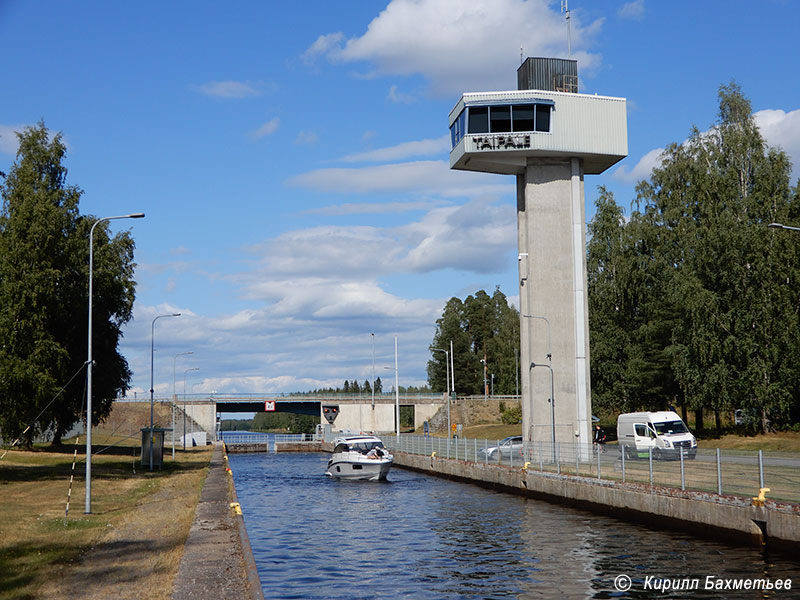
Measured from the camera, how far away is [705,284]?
6844 centimetres

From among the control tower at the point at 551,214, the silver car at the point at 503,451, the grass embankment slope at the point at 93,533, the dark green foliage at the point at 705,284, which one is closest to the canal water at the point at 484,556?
the grass embankment slope at the point at 93,533

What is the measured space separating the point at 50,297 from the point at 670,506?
43.2 meters

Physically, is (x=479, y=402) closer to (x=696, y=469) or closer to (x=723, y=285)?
(x=723, y=285)

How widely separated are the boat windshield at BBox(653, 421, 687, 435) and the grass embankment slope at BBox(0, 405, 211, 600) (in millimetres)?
26603

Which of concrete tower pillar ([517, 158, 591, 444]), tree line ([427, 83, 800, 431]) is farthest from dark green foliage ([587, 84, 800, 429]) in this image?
concrete tower pillar ([517, 158, 591, 444])

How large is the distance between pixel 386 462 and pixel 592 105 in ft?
88.9

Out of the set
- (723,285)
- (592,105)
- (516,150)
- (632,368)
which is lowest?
(632,368)

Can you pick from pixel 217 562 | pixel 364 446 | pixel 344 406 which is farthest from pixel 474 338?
pixel 217 562

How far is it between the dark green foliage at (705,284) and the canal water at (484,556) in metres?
31.2

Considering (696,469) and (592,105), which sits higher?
(592,105)

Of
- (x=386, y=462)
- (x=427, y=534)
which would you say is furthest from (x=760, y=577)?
(x=386, y=462)

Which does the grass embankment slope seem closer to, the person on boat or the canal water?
the canal water

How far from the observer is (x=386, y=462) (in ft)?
180

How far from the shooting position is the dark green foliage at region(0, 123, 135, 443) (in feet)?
177
